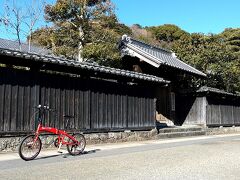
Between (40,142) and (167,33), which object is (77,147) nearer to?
(40,142)

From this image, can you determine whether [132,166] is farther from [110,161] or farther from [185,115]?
[185,115]

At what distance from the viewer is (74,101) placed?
14.7 m

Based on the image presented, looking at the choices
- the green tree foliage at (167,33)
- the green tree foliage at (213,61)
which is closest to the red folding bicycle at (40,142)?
the green tree foliage at (213,61)

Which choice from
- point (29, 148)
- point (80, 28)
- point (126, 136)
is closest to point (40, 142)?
point (29, 148)

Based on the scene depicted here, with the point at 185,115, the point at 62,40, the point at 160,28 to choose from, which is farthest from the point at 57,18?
the point at 160,28

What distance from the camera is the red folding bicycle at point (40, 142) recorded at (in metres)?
10.1

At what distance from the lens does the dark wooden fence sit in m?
12.4

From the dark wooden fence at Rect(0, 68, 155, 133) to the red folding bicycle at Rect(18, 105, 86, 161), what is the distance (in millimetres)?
685

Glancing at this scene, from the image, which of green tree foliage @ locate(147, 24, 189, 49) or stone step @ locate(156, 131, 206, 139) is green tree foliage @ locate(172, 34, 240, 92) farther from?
green tree foliage @ locate(147, 24, 189, 49)

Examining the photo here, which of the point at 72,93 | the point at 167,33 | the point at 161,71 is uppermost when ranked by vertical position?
the point at 167,33

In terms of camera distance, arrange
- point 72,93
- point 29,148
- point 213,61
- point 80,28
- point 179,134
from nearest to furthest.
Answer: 1. point 29,148
2. point 72,93
3. point 179,134
4. point 80,28
5. point 213,61

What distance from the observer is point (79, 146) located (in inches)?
456

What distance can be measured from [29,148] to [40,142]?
0.44 m

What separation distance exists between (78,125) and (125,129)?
2981 millimetres
